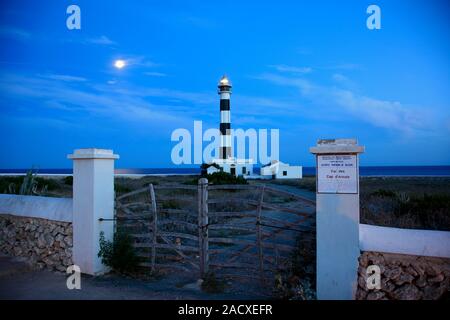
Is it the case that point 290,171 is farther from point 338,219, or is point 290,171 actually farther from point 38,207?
point 338,219

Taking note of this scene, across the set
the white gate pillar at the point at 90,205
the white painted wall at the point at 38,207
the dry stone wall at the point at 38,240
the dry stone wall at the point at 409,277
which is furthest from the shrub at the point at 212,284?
the white painted wall at the point at 38,207

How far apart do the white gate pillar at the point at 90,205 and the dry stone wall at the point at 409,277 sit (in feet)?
15.4

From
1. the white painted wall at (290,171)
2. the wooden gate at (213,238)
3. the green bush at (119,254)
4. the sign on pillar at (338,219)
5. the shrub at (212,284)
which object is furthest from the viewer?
the white painted wall at (290,171)

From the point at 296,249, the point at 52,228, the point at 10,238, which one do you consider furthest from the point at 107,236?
the point at 296,249

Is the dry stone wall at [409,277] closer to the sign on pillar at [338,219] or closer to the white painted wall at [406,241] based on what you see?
the white painted wall at [406,241]

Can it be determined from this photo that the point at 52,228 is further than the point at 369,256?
Yes

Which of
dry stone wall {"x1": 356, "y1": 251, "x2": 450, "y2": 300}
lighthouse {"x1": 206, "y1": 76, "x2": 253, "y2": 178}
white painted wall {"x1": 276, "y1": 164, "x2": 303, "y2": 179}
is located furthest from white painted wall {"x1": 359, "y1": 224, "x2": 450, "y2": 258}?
white painted wall {"x1": 276, "y1": 164, "x2": 303, "y2": 179}

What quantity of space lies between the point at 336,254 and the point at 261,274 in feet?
5.20

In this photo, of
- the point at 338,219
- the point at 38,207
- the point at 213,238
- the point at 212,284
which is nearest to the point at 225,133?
the point at 38,207

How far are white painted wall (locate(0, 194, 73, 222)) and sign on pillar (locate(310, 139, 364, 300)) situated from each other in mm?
4839

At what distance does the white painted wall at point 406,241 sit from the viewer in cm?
493

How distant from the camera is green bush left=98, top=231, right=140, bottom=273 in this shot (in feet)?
23.5
